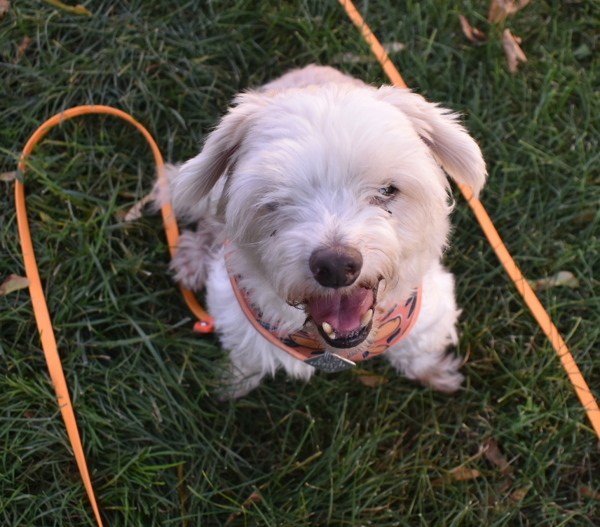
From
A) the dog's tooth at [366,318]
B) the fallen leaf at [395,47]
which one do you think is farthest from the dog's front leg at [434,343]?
the fallen leaf at [395,47]

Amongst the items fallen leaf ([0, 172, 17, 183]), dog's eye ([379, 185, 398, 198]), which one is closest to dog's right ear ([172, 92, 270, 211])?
dog's eye ([379, 185, 398, 198])

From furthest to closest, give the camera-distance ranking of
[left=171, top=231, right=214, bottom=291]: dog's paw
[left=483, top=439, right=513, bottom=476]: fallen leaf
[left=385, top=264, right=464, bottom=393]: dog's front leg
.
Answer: [left=171, top=231, right=214, bottom=291]: dog's paw < [left=483, top=439, right=513, bottom=476]: fallen leaf < [left=385, top=264, right=464, bottom=393]: dog's front leg

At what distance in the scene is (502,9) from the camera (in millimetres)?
4266

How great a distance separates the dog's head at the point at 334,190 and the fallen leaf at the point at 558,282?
164cm

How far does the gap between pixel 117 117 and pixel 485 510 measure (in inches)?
143

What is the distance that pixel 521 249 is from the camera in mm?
3807

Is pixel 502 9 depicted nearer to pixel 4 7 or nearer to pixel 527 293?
pixel 527 293

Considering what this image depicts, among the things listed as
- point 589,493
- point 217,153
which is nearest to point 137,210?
point 217,153

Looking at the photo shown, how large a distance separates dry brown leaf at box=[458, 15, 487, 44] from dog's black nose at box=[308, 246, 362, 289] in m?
3.10

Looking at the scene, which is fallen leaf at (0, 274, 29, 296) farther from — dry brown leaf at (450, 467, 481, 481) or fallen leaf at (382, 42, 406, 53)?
fallen leaf at (382, 42, 406, 53)

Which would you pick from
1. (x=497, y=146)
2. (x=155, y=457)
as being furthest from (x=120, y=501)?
(x=497, y=146)

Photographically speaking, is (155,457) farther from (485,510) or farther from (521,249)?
(521,249)

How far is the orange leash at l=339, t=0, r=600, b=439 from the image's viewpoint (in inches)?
133

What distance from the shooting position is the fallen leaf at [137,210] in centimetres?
384
